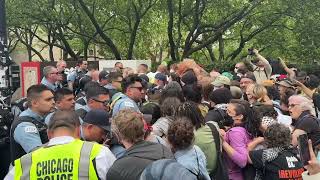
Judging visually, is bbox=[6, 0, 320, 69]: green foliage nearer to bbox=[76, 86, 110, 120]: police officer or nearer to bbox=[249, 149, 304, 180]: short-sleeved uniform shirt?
bbox=[76, 86, 110, 120]: police officer

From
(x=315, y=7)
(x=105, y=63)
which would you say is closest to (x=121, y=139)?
(x=105, y=63)

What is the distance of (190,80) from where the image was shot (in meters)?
7.73

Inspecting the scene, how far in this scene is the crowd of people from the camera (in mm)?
3453

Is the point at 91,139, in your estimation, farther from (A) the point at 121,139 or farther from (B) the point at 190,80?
(B) the point at 190,80

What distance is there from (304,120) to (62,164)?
2.82 metres

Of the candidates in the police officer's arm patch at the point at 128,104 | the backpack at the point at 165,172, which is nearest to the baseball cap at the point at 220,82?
the police officer's arm patch at the point at 128,104

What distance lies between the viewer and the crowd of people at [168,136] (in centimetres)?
345

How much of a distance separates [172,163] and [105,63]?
52.7 ft

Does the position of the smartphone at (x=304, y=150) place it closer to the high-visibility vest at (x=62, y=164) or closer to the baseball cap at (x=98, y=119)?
the high-visibility vest at (x=62, y=164)

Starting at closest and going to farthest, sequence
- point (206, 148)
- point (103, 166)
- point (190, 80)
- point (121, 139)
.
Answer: point (103, 166), point (121, 139), point (206, 148), point (190, 80)

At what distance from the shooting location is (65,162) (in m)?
3.43

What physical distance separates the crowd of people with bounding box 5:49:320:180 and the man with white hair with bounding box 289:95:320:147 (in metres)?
0.01

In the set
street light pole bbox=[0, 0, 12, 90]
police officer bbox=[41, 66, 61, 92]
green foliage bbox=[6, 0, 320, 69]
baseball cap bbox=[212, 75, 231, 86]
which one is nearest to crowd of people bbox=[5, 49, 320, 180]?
baseball cap bbox=[212, 75, 231, 86]

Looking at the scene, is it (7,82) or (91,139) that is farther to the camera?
(7,82)
